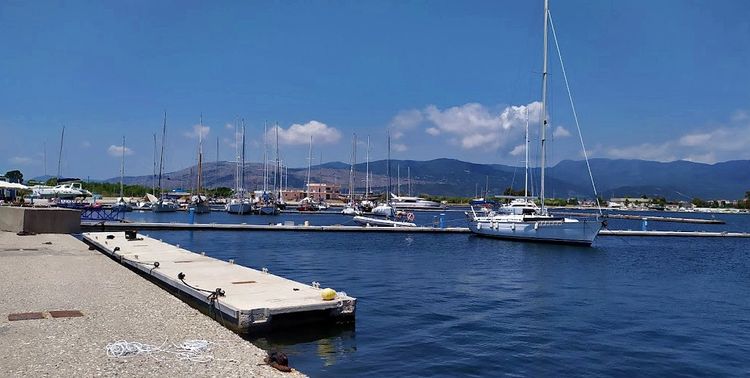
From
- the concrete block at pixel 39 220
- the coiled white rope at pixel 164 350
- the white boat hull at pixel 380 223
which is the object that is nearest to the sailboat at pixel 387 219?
the white boat hull at pixel 380 223

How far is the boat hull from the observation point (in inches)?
1978

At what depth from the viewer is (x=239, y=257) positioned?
35.8 meters

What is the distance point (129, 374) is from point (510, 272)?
85.3 feet

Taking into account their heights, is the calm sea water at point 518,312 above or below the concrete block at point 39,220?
below

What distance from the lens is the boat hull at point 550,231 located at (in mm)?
50250

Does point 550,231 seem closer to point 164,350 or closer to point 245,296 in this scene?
point 245,296

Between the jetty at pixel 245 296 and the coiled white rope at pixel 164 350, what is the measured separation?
2876 millimetres

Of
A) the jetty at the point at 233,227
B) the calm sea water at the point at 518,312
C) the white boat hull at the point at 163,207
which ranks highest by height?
the white boat hull at the point at 163,207

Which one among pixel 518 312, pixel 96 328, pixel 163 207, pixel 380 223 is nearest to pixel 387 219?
pixel 380 223

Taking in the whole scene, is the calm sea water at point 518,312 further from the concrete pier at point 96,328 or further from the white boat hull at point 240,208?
the white boat hull at point 240,208

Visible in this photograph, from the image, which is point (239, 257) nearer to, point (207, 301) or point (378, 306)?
point (378, 306)

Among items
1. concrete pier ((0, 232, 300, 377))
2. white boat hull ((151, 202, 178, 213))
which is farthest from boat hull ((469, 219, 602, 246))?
white boat hull ((151, 202, 178, 213))

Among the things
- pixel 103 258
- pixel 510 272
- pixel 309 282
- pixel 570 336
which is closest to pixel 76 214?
pixel 103 258

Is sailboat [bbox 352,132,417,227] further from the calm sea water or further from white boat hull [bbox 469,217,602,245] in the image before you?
the calm sea water
